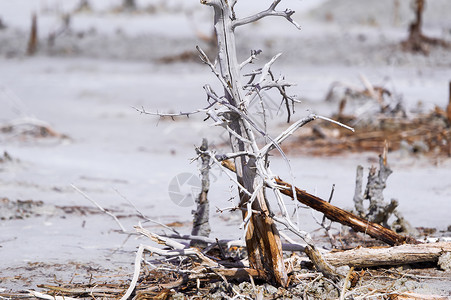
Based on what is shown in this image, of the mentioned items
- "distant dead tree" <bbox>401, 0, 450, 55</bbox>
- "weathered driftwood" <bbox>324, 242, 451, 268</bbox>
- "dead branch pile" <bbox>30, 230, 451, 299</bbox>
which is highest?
"distant dead tree" <bbox>401, 0, 450, 55</bbox>

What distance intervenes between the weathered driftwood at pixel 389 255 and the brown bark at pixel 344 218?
13 cm

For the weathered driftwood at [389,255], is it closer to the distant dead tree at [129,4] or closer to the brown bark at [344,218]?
the brown bark at [344,218]

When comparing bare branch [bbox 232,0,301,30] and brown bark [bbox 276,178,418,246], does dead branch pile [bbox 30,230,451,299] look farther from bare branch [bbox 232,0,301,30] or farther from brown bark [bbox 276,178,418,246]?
bare branch [bbox 232,0,301,30]

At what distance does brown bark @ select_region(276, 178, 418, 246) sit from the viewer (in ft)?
12.5

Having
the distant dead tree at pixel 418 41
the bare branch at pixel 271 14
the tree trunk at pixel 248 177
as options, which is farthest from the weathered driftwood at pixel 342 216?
the distant dead tree at pixel 418 41

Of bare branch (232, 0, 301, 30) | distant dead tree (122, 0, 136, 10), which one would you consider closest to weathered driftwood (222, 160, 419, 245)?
bare branch (232, 0, 301, 30)

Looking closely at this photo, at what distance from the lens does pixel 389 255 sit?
3699 mm

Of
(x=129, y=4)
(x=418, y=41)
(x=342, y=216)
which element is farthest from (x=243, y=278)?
(x=129, y=4)

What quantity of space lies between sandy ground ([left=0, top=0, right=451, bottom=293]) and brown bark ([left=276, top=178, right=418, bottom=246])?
410 millimetres

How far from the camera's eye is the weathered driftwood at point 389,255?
365 cm

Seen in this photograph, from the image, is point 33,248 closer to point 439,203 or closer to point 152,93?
point 439,203

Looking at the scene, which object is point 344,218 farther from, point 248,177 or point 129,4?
point 129,4

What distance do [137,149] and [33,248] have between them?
4308 millimetres

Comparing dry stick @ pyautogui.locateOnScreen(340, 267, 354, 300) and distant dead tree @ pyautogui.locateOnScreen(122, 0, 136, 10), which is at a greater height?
distant dead tree @ pyautogui.locateOnScreen(122, 0, 136, 10)
